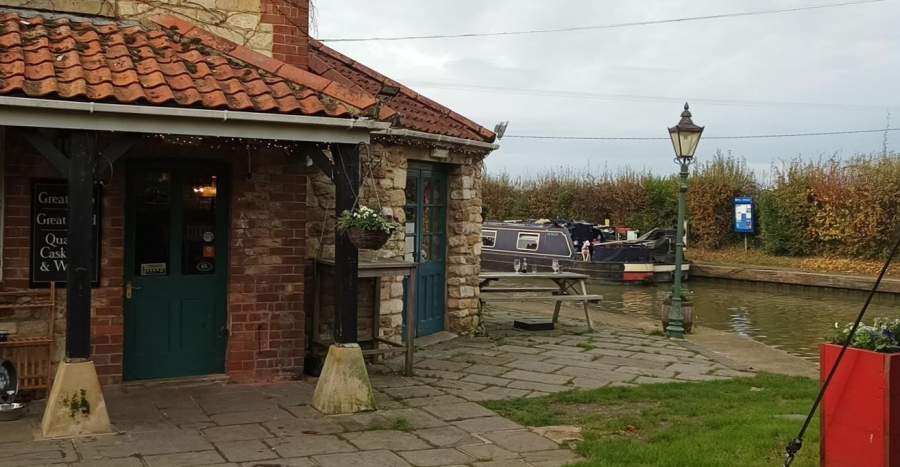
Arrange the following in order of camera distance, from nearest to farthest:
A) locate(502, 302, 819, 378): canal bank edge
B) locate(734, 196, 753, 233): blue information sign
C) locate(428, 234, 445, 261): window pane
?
1. locate(502, 302, 819, 378): canal bank edge
2. locate(428, 234, 445, 261): window pane
3. locate(734, 196, 753, 233): blue information sign

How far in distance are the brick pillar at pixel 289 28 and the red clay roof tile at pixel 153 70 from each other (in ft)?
1.97

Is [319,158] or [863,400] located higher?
[319,158]

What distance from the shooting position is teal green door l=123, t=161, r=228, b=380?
7230 mm

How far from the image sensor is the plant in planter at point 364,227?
635 centimetres

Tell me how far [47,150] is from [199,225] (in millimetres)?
2011

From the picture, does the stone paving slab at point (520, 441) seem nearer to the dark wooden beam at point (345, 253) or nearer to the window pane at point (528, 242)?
the dark wooden beam at point (345, 253)

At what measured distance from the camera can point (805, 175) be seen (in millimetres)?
26891

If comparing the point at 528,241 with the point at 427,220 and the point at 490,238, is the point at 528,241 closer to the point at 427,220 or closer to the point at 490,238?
the point at 490,238

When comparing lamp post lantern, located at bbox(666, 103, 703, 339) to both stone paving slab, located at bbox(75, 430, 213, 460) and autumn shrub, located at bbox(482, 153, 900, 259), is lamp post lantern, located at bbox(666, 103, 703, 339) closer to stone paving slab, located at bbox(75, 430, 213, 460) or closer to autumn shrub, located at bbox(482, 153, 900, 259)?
stone paving slab, located at bbox(75, 430, 213, 460)

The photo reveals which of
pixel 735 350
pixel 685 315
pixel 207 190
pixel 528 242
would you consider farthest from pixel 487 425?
pixel 528 242

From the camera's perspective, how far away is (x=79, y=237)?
5684mm

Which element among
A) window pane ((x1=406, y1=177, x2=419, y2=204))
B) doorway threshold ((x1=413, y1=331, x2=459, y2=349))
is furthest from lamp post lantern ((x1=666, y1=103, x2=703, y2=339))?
window pane ((x1=406, y1=177, x2=419, y2=204))

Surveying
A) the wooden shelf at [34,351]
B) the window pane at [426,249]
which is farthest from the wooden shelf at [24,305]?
the window pane at [426,249]

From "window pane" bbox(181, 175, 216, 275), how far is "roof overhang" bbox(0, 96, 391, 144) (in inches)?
59.2
